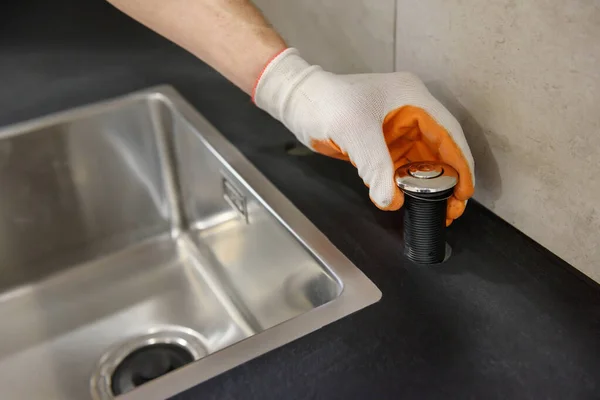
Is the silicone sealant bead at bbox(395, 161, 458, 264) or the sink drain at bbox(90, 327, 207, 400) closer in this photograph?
the silicone sealant bead at bbox(395, 161, 458, 264)

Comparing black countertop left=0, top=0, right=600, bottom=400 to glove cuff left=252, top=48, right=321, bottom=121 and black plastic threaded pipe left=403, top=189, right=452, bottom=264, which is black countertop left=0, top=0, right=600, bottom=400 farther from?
glove cuff left=252, top=48, right=321, bottom=121

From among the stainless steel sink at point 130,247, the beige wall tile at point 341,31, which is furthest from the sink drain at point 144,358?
the beige wall tile at point 341,31

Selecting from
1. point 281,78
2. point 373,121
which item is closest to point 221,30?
point 281,78

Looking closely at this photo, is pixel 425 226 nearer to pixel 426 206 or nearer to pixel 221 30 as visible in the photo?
pixel 426 206

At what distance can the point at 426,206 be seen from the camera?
606 mm

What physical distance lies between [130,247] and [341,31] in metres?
0.45

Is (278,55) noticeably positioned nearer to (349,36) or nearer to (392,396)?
(349,36)

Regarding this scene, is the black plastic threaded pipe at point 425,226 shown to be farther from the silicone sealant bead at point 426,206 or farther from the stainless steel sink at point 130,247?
the stainless steel sink at point 130,247

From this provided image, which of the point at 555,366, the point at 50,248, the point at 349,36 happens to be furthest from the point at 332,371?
the point at 50,248

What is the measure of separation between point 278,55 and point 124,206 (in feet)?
1.34

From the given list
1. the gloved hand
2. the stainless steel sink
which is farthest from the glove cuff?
the stainless steel sink

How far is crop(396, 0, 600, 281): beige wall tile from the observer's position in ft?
1.81

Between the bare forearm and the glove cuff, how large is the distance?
0.02m

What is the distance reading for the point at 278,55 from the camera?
70 centimetres
